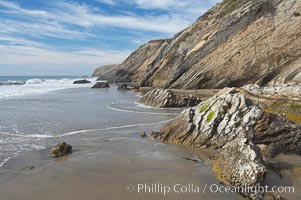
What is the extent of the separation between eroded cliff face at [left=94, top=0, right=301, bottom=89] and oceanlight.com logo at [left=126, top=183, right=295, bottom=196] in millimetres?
26424

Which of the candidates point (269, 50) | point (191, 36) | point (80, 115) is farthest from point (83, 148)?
point (191, 36)

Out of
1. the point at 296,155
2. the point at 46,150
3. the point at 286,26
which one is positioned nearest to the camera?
the point at 296,155

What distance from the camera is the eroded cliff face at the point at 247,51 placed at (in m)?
33.5

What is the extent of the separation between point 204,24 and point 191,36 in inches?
97.5

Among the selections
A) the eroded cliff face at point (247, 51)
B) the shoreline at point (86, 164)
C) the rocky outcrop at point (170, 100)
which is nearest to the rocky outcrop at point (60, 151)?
the shoreline at point (86, 164)

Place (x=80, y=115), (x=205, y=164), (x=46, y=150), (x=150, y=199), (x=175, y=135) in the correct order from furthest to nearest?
(x=80, y=115)
(x=175, y=135)
(x=46, y=150)
(x=205, y=164)
(x=150, y=199)

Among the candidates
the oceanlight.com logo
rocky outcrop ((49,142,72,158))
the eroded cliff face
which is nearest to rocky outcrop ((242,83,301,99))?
the oceanlight.com logo

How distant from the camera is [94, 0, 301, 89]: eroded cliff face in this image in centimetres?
3350

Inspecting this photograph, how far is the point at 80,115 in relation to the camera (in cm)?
1808

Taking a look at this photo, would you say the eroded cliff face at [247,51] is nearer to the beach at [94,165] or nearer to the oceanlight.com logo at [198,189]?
the beach at [94,165]

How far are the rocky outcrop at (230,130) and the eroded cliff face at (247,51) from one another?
74.2ft

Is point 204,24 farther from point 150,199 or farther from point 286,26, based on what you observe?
point 150,199

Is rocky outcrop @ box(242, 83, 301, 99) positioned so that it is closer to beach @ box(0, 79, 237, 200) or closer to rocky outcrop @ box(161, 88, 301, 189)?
rocky outcrop @ box(161, 88, 301, 189)

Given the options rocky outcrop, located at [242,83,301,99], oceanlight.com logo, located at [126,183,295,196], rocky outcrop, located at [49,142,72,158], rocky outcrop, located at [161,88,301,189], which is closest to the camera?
oceanlight.com logo, located at [126,183,295,196]
